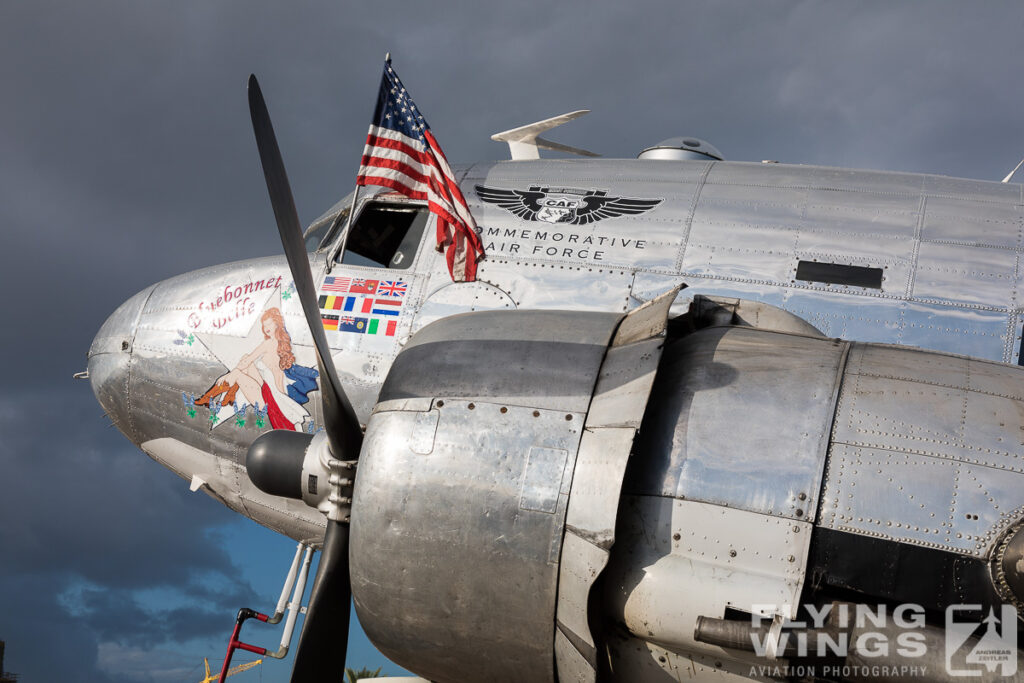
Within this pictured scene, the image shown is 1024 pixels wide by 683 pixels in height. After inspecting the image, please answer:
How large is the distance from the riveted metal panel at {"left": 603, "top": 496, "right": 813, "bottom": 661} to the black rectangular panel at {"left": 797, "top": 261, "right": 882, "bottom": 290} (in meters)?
3.97

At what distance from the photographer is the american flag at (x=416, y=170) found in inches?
357

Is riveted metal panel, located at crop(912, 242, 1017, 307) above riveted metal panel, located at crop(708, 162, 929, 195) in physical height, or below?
below

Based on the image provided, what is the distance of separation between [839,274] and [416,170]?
173 inches

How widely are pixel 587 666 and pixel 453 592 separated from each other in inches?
33.9

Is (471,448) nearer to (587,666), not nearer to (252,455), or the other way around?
(587,666)

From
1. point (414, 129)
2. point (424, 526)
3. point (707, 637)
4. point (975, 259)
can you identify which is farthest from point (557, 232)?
point (707, 637)

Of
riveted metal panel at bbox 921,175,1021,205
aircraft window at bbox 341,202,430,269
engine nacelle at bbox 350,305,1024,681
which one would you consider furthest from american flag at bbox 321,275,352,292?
riveted metal panel at bbox 921,175,1021,205

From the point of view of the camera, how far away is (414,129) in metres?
9.72

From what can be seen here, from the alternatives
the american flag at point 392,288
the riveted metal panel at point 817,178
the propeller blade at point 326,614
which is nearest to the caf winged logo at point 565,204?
the riveted metal panel at point 817,178

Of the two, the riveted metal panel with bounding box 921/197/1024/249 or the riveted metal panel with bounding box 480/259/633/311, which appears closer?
the riveted metal panel with bounding box 921/197/1024/249

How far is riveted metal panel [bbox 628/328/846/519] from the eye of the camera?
4992 millimetres

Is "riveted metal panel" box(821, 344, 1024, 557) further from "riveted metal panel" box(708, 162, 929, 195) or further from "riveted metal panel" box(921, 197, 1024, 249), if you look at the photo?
"riveted metal panel" box(708, 162, 929, 195)

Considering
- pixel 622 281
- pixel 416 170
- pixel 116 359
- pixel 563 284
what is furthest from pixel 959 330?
pixel 116 359

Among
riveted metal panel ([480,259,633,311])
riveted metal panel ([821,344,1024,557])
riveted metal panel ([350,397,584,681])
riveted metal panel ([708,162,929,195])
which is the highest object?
Answer: riveted metal panel ([708,162,929,195])
